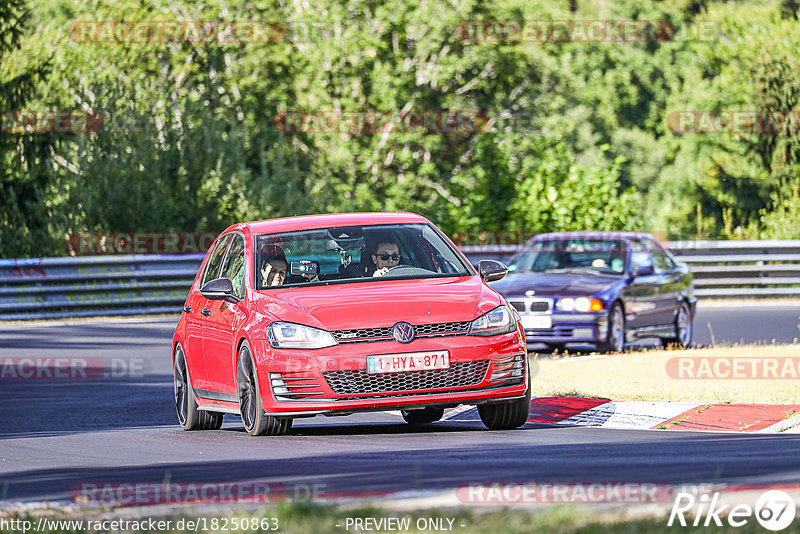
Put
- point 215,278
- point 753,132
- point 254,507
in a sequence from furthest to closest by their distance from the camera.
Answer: point 753,132, point 215,278, point 254,507

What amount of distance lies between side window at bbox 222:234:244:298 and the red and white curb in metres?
2.24

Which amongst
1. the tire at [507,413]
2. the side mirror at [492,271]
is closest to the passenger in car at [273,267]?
the side mirror at [492,271]

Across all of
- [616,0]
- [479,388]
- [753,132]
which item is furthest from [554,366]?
[616,0]

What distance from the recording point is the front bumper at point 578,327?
60.0ft

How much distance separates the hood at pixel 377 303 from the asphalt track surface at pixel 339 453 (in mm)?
821

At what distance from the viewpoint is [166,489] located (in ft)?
25.5

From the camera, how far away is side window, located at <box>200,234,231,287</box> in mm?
12520

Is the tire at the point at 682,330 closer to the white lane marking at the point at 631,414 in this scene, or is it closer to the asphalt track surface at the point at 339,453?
the asphalt track surface at the point at 339,453

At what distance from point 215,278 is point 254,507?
5.78 metres

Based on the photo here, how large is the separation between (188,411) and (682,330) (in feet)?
32.6

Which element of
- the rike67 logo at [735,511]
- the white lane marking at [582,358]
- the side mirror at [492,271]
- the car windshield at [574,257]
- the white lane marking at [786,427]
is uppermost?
the side mirror at [492,271]

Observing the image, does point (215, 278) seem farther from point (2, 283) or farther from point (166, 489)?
point (2, 283)

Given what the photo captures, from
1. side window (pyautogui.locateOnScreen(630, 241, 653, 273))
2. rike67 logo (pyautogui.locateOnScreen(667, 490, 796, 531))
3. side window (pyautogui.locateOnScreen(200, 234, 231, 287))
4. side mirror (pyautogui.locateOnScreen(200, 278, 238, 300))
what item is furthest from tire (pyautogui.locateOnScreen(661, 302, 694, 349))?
rike67 logo (pyautogui.locateOnScreen(667, 490, 796, 531))

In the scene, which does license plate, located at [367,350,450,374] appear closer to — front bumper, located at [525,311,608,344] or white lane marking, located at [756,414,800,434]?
white lane marking, located at [756,414,800,434]
